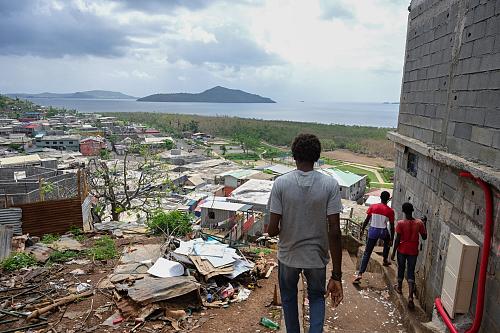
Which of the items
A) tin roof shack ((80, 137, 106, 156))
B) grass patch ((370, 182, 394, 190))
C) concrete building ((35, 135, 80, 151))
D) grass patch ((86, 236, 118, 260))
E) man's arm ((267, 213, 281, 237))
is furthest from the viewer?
concrete building ((35, 135, 80, 151))

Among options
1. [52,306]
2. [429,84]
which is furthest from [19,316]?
[429,84]

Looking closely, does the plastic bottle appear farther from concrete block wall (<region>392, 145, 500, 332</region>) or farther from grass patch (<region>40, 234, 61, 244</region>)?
grass patch (<region>40, 234, 61, 244</region>)

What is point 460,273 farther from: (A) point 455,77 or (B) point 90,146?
(B) point 90,146

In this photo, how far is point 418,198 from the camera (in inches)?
241

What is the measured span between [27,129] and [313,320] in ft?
234

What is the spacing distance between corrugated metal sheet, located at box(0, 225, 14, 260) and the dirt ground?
159 ft

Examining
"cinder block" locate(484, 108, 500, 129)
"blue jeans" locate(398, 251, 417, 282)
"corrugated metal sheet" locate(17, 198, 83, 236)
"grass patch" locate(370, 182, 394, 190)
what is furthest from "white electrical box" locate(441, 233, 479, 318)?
"grass patch" locate(370, 182, 394, 190)

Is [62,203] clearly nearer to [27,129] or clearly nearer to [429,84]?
[429,84]

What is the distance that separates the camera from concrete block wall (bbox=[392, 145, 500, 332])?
3416 mm

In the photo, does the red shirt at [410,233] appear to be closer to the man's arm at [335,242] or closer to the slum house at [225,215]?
the man's arm at [335,242]

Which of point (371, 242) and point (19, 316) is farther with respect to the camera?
point (371, 242)

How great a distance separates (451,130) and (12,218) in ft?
34.1

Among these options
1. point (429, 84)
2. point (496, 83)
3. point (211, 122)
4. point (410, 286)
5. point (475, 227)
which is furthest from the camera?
point (211, 122)

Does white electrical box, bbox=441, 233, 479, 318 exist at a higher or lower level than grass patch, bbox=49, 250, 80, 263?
higher
